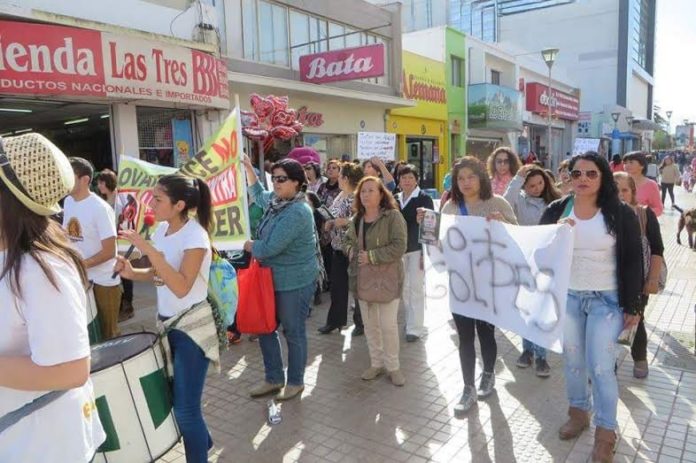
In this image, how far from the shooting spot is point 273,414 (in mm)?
3869

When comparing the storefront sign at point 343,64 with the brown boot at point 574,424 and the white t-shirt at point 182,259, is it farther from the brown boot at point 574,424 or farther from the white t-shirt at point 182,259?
the white t-shirt at point 182,259

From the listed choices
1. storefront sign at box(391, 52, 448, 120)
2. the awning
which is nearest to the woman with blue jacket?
the awning

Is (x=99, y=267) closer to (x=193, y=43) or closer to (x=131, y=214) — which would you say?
(x=131, y=214)

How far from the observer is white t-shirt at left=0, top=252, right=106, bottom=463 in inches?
57.8

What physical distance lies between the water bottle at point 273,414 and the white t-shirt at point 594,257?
7.13 ft

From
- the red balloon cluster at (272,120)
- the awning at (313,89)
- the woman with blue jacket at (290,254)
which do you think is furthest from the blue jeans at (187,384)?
the awning at (313,89)

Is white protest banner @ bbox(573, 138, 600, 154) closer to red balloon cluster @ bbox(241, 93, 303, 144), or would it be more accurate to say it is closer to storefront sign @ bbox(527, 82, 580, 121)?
red balloon cluster @ bbox(241, 93, 303, 144)

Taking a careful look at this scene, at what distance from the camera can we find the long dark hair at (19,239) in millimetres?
1472

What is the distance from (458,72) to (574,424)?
2231 cm

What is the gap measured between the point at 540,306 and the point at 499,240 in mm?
548

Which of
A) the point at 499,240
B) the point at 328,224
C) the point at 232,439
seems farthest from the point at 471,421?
the point at 328,224

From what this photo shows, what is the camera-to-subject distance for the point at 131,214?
4.81m

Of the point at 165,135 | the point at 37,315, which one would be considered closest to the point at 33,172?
the point at 37,315

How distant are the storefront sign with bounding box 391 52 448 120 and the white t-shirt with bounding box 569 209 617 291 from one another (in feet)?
54.2
